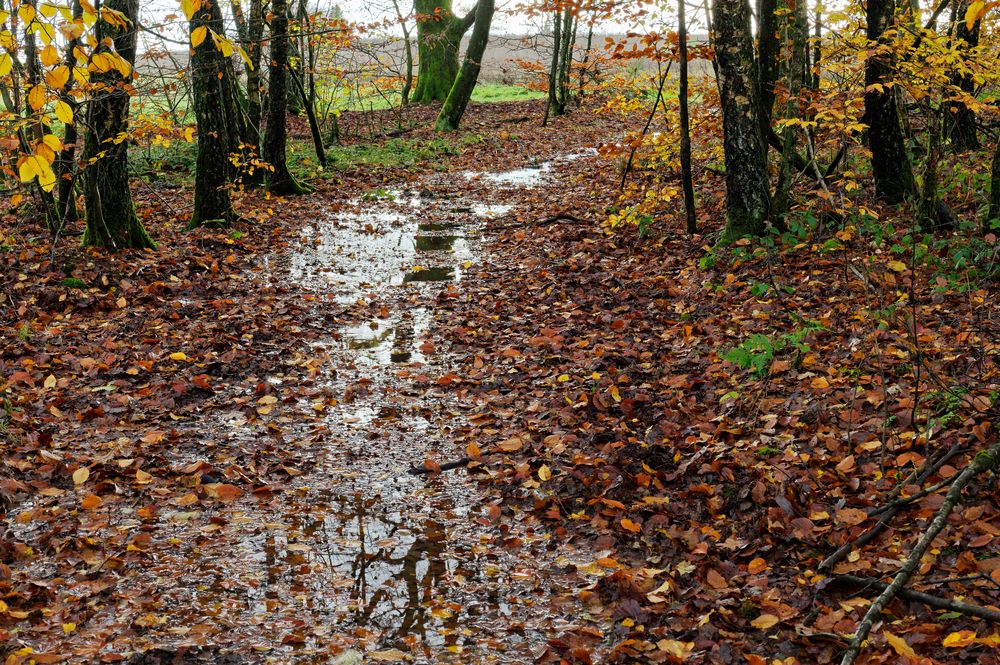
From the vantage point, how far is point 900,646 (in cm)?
300

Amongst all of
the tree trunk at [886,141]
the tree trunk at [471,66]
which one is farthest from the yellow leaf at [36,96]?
the tree trunk at [471,66]

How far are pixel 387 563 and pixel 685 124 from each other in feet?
23.5

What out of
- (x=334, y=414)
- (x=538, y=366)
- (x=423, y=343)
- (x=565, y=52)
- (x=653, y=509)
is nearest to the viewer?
(x=653, y=509)

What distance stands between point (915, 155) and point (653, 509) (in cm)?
813

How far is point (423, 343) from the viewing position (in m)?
7.79

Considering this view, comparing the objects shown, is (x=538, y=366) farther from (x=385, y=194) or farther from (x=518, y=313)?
(x=385, y=194)

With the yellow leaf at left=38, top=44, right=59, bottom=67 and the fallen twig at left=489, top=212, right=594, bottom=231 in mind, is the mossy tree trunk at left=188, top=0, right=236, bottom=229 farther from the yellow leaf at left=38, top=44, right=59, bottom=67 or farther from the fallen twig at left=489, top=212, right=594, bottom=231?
the yellow leaf at left=38, top=44, right=59, bottom=67

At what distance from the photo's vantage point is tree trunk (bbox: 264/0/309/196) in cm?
1336

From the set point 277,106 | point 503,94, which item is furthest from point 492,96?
point 277,106

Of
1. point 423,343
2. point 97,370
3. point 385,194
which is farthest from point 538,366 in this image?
point 385,194

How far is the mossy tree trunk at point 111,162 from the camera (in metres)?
9.04

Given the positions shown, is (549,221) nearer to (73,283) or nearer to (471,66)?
(73,283)

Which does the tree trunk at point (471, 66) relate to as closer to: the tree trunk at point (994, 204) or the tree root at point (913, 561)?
the tree trunk at point (994, 204)

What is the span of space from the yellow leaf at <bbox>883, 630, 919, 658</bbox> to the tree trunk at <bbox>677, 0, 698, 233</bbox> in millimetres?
7040
